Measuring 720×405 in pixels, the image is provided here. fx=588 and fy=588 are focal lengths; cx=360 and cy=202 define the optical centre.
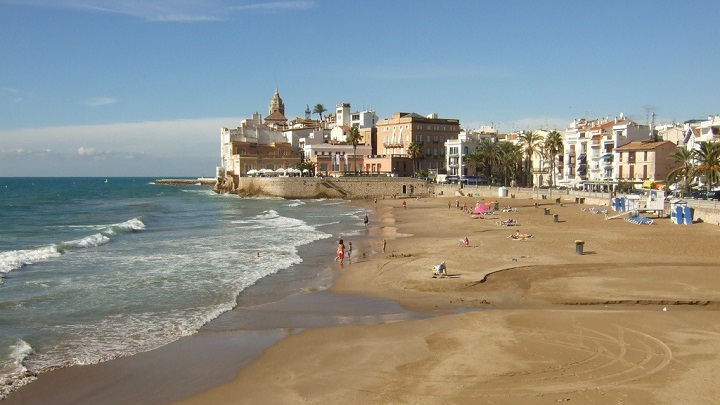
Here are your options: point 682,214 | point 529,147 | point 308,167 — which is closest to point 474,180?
point 529,147

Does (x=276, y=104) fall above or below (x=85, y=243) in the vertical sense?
above

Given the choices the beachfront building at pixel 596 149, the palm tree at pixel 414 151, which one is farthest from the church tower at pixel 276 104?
the beachfront building at pixel 596 149

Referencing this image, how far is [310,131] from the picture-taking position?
117 metres

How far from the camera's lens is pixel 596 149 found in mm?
74375

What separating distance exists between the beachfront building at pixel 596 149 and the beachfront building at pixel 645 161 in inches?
73.7

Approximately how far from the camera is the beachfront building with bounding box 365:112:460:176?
99750 mm

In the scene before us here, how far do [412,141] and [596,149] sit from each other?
33770mm

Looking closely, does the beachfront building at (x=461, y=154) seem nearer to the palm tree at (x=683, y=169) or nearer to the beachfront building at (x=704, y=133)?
the beachfront building at (x=704, y=133)

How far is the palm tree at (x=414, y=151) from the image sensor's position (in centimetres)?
9798

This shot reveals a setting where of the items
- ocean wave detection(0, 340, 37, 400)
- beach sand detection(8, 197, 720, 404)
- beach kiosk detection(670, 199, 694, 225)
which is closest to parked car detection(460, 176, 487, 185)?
beach kiosk detection(670, 199, 694, 225)

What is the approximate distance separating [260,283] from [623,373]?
15391 millimetres

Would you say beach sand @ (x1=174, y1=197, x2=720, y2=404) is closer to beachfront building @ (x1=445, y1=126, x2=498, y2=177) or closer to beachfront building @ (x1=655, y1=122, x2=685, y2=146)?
beachfront building @ (x1=655, y1=122, x2=685, y2=146)

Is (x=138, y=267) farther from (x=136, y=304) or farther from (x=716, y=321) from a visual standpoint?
(x=716, y=321)

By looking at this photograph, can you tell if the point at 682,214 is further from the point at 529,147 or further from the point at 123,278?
the point at 529,147
